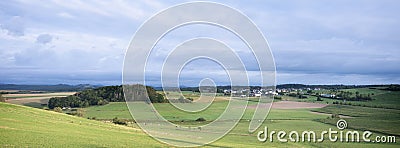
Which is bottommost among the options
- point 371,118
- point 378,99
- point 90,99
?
point 371,118

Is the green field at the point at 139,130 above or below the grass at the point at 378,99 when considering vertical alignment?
below

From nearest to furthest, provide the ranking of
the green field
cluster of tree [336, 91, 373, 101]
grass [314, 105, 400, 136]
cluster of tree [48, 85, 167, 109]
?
1. the green field
2. grass [314, 105, 400, 136]
3. cluster of tree [48, 85, 167, 109]
4. cluster of tree [336, 91, 373, 101]

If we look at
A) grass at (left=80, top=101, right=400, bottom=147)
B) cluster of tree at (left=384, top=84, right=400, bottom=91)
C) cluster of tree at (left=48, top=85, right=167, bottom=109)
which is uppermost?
cluster of tree at (left=384, top=84, right=400, bottom=91)

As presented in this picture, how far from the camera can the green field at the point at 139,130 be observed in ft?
124

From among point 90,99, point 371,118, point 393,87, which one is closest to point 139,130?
point 90,99

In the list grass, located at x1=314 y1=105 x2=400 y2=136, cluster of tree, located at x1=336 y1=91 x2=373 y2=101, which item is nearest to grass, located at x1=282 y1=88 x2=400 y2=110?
cluster of tree, located at x1=336 y1=91 x2=373 y2=101

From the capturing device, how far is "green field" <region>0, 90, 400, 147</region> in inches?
1486

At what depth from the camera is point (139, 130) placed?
5850 cm

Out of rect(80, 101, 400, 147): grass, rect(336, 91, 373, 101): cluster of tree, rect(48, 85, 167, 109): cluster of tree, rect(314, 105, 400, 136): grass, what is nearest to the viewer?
rect(80, 101, 400, 147): grass

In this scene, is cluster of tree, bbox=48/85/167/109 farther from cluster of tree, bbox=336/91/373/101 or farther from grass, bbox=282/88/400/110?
cluster of tree, bbox=336/91/373/101

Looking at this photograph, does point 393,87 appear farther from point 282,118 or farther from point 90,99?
point 90,99

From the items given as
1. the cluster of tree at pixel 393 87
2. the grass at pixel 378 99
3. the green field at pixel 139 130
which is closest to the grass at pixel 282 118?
the green field at pixel 139 130

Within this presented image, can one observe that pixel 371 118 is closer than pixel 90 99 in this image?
Yes

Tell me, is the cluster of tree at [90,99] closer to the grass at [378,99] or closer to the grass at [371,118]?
the grass at [378,99]
